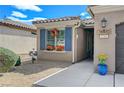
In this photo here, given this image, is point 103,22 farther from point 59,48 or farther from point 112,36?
point 59,48

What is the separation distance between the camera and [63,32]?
13188 millimetres

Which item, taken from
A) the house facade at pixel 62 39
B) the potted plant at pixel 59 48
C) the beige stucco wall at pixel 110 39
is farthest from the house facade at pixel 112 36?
the potted plant at pixel 59 48

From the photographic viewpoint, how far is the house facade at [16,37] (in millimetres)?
14453

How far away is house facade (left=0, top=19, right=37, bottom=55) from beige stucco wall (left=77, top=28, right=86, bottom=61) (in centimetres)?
680

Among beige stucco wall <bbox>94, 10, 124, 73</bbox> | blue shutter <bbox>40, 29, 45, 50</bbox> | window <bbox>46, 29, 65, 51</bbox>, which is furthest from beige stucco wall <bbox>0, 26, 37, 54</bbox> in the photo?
beige stucco wall <bbox>94, 10, 124, 73</bbox>

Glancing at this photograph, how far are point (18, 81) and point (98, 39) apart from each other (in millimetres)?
4812

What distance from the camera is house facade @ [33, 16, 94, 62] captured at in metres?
12.6

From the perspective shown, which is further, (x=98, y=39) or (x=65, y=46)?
(x=65, y=46)

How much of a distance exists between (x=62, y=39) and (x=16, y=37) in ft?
18.8

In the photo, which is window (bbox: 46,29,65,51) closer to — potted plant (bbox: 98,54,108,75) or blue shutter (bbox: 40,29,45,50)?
blue shutter (bbox: 40,29,45,50)
